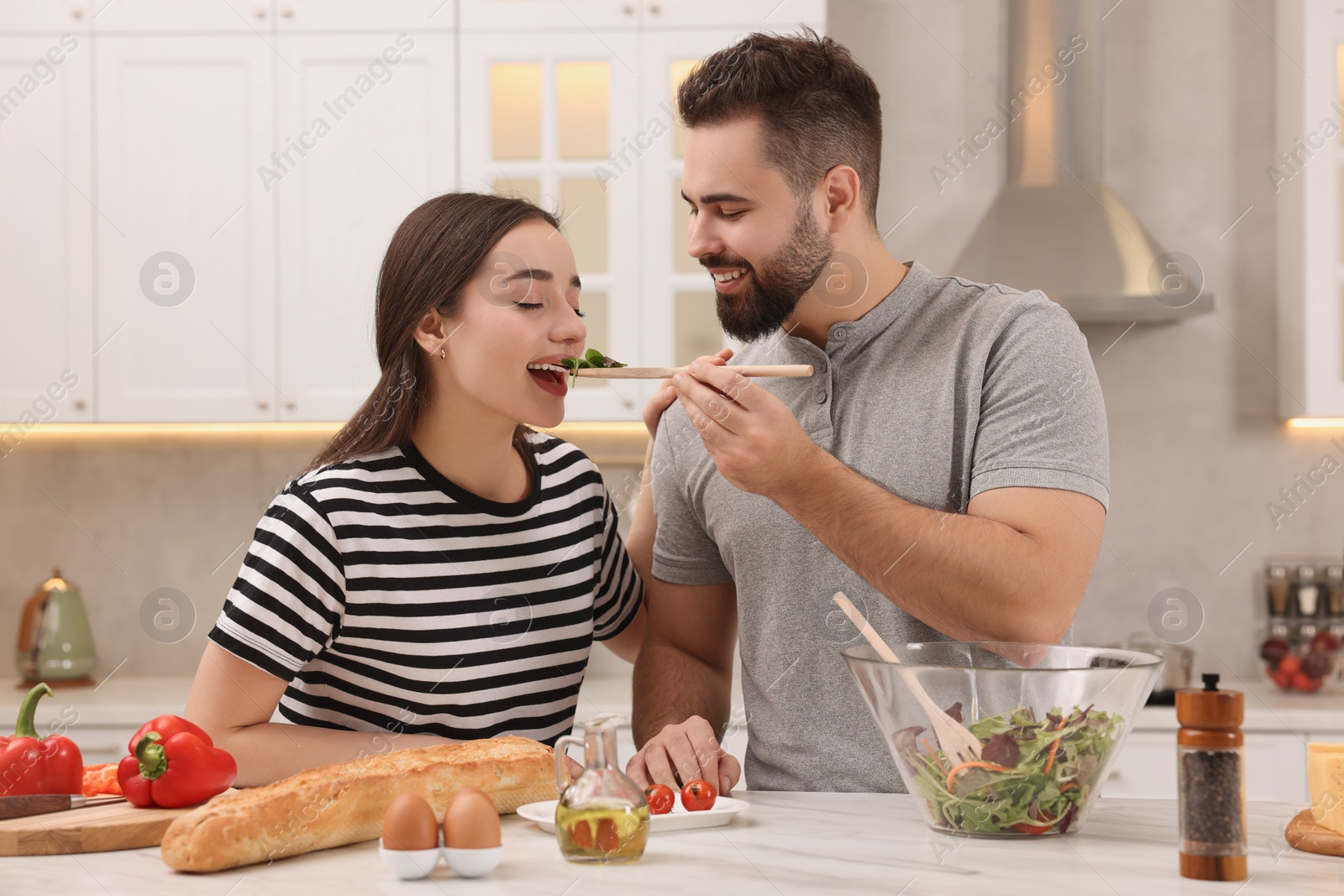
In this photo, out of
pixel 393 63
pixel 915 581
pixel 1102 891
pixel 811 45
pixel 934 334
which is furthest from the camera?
pixel 393 63

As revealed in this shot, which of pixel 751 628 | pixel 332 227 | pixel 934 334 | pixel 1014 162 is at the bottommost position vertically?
pixel 751 628

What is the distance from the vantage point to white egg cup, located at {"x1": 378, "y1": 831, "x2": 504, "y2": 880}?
1001 millimetres

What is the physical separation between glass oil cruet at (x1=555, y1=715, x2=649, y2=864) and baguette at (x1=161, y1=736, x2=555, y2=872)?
17 cm

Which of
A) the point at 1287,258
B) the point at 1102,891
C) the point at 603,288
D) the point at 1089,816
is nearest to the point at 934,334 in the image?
the point at 1089,816

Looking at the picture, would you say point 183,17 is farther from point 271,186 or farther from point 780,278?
point 780,278

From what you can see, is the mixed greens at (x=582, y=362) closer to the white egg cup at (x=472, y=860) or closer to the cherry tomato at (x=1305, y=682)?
the white egg cup at (x=472, y=860)

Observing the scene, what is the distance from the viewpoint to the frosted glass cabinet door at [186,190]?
3029 mm

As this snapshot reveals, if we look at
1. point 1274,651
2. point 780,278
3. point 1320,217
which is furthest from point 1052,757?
point 1320,217

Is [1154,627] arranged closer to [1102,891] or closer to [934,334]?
[934,334]

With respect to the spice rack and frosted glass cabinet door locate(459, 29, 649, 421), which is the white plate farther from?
the spice rack

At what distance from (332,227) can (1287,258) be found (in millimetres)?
2639

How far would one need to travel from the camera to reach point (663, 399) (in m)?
1.64

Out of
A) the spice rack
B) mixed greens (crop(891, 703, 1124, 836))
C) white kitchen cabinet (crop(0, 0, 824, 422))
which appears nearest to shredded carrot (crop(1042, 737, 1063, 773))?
mixed greens (crop(891, 703, 1124, 836))

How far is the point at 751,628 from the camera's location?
165cm
